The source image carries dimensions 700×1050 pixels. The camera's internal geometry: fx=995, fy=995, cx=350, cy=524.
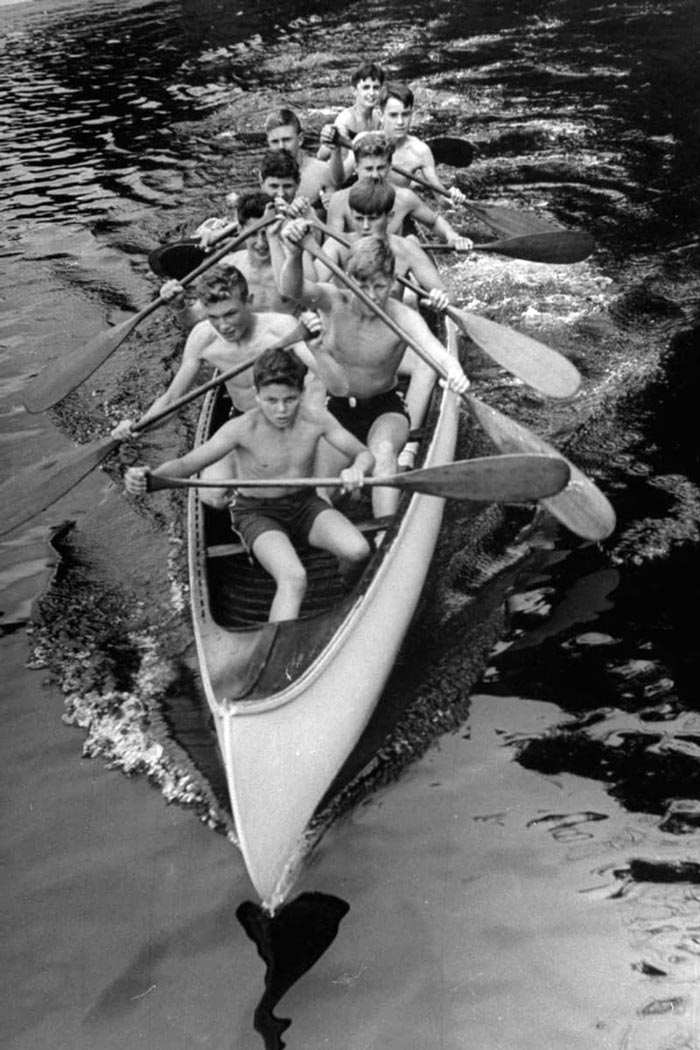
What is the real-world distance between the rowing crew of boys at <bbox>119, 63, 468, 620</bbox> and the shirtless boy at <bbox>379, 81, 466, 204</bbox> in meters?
2.22

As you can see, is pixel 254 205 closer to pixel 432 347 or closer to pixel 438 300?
pixel 438 300

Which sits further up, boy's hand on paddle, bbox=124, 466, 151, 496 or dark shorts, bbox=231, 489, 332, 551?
boy's hand on paddle, bbox=124, 466, 151, 496

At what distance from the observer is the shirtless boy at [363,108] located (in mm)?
8945

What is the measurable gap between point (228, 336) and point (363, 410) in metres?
1.07

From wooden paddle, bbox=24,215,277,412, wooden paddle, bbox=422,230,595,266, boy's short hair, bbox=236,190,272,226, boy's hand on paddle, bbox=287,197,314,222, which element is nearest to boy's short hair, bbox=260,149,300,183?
boy's short hair, bbox=236,190,272,226

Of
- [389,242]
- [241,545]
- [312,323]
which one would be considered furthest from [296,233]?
[241,545]

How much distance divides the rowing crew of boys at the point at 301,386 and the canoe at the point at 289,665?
9.7 inches

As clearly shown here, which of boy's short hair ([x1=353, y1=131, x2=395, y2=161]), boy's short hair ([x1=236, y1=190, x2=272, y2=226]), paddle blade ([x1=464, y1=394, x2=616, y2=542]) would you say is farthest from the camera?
boy's short hair ([x1=353, y1=131, x2=395, y2=161])

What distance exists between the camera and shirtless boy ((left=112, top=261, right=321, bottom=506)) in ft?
16.7

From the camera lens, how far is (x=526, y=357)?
6035 mm

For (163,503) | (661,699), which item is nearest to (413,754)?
(661,699)

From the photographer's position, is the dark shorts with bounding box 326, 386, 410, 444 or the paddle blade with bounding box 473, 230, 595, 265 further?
the paddle blade with bounding box 473, 230, 595, 265

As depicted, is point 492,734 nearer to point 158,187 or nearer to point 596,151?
point 596,151

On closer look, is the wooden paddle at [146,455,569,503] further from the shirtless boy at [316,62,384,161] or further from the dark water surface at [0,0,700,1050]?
the shirtless boy at [316,62,384,161]
